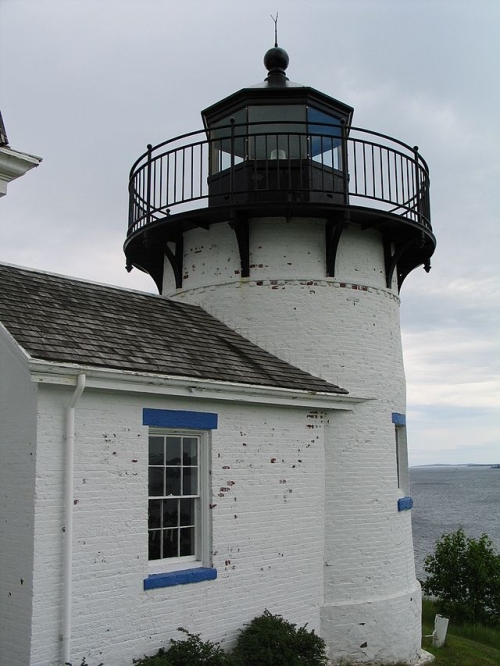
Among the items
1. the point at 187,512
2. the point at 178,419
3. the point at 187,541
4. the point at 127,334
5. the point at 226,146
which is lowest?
the point at 187,541

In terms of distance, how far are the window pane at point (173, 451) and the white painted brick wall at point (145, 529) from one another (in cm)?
44

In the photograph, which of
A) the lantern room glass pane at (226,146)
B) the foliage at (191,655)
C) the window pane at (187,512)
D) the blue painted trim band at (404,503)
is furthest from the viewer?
the lantern room glass pane at (226,146)

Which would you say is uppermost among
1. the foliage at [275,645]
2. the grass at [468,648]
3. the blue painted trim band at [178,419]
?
the blue painted trim band at [178,419]

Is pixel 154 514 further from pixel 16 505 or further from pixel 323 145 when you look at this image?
pixel 323 145

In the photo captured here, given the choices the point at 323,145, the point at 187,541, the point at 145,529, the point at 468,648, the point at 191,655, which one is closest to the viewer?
the point at 191,655

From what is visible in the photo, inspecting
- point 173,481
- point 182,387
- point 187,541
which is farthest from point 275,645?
point 182,387

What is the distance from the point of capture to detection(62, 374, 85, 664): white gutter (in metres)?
7.09

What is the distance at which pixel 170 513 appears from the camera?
28.4 ft

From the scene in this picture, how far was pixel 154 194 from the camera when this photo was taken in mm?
11555

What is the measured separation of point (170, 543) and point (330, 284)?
4862 mm

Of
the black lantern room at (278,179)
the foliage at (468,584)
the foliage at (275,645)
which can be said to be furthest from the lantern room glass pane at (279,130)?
the foliage at (468,584)

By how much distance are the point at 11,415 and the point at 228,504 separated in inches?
118

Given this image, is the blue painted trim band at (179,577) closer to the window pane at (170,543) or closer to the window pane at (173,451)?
the window pane at (170,543)

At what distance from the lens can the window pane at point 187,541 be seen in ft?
28.8
